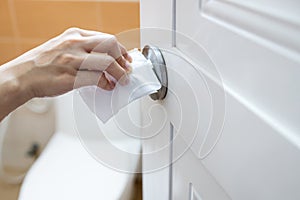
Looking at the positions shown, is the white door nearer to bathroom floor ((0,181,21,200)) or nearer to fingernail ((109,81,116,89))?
fingernail ((109,81,116,89))

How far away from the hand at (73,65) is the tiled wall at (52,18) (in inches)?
31.0

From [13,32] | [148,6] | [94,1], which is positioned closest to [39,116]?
[13,32]

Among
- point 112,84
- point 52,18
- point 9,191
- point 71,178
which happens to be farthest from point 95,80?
point 9,191

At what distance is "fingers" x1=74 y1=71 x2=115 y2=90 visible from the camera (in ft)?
1.64

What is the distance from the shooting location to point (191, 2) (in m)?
0.45

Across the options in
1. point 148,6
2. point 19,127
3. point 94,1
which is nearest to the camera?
point 148,6

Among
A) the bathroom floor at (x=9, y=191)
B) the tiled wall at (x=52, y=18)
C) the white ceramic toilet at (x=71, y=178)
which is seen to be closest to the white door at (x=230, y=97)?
the white ceramic toilet at (x=71, y=178)

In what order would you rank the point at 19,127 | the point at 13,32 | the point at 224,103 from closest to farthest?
the point at 224,103, the point at 13,32, the point at 19,127

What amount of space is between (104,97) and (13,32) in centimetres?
108

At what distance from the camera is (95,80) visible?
1.64ft

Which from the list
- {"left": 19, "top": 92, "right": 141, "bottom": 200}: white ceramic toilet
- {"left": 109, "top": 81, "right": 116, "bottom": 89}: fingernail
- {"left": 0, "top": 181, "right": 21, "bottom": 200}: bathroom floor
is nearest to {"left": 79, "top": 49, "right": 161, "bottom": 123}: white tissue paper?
{"left": 109, "top": 81, "right": 116, "bottom": 89}: fingernail

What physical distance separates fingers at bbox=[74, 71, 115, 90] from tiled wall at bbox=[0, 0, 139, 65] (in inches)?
32.8

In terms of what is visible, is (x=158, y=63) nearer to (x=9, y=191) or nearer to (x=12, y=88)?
(x=12, y=88)

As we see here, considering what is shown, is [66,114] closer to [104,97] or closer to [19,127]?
[19,127]
